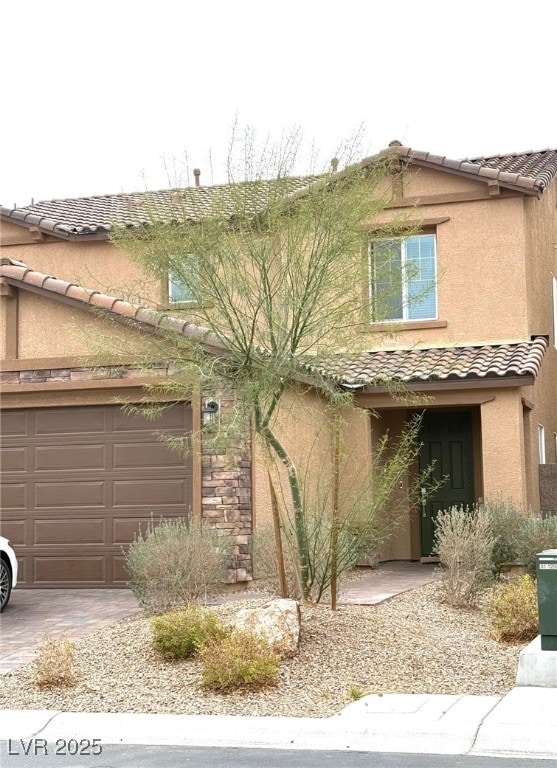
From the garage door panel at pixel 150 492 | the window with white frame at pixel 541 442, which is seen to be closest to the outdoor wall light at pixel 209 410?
the garage door panel at pixel 150 492

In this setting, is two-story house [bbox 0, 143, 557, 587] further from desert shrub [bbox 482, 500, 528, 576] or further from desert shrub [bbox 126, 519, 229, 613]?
desert shrub [bbox 126, 519, 229, 613]

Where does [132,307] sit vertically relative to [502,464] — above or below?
above

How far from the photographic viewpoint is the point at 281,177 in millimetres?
11016

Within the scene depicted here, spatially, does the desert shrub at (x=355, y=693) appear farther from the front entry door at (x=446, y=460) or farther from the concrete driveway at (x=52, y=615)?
the front entry door at (x=446, y=460)

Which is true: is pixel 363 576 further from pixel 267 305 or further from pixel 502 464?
pixel 267 305

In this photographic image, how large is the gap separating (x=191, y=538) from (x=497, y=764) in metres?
5.89

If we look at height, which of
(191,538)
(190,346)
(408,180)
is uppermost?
(408,180)

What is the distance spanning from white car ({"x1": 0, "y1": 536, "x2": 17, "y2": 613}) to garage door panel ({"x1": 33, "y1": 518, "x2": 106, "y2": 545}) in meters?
1.97

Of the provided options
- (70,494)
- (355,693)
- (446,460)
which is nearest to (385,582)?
(446,460)

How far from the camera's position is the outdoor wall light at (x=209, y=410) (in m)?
14.4

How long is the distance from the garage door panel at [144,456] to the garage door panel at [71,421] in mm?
431

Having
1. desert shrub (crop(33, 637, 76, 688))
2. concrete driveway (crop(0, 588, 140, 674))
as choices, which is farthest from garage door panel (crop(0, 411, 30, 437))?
desert shrub (crop(33, 637, 76, 688))

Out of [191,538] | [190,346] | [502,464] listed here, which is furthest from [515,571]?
[190,346]

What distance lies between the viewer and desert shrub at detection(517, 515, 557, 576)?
44.4 ft
